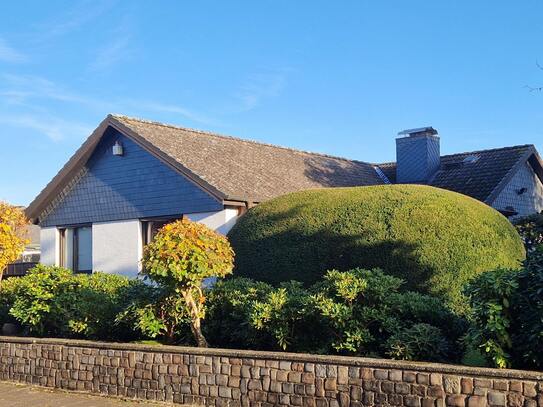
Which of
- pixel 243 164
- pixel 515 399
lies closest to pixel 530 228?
pixel 243 164

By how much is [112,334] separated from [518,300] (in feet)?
21.2

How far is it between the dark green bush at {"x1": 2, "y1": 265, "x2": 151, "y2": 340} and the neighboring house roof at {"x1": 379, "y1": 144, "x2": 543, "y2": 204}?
11.5 meters

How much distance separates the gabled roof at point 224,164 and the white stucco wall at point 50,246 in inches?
28.9

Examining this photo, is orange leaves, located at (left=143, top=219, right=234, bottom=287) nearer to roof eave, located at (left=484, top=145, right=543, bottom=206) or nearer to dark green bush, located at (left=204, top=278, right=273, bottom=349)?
dark green bush, located at (left=204, top=278, right=273, bottom=349)

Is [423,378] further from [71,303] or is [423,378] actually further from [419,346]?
[71,303]

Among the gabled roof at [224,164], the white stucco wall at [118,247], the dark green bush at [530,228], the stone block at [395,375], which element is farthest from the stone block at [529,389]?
the white stucco wall at [118,247]

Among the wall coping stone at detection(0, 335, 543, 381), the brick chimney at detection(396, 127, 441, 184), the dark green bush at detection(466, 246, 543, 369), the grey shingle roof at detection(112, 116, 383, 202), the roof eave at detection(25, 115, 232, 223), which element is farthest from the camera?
the brick chimney at detection(396, 127, 441, 184)

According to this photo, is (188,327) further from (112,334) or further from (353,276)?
(353,276)

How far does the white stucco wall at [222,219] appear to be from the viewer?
637 inches

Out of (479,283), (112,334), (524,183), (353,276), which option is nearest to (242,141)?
(524,183)

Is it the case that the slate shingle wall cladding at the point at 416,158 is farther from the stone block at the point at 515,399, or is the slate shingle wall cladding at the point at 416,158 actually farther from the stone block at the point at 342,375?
the stone block at the point at 515,399

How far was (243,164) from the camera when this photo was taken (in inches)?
742

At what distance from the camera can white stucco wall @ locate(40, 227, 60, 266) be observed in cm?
2052

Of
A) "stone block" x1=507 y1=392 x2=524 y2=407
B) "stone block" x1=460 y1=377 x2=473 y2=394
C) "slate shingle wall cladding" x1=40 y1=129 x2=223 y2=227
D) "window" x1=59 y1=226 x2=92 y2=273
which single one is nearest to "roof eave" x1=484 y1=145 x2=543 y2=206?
"slate shingle wall cladding" x1=40 y1=129 x2=223 y2=227
